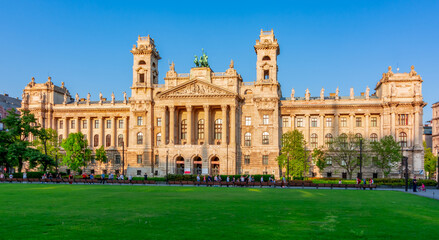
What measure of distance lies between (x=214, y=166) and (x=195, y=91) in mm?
16397

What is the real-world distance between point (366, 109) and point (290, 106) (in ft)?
53.6

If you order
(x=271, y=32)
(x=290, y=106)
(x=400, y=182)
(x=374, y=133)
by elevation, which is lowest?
(x=400, y=182)

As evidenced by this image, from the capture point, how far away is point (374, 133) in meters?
87.4

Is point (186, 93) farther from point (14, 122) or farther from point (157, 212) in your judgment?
point (157, 212)

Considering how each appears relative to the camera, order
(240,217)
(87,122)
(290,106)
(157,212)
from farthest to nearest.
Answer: (87,122)
(290,106)
(157,212)
(240,217)

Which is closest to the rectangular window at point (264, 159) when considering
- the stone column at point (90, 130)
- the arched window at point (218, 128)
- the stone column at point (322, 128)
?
the arched window at point (218, 128)

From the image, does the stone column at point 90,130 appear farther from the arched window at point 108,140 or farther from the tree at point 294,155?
the tree at point 294,155

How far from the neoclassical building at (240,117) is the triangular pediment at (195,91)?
21cm

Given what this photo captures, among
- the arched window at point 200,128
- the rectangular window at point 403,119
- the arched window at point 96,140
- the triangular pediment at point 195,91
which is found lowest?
the arched window at point 96,140

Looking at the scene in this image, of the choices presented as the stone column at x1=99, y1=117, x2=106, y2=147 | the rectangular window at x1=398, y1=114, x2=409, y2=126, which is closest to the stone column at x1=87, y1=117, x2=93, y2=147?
the stone column at x1=99, y1=117, x2=106, y2=147

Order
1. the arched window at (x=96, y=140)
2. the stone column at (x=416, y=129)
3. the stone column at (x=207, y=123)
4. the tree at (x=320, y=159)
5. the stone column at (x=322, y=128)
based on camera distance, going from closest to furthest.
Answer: the tree at (x=320, y=159) < the stone column at (x=416, y=129) < the stone column at (x=207, y=123) < the stone column at (x=322, y=128) < the arched window at (x=96, y=140)

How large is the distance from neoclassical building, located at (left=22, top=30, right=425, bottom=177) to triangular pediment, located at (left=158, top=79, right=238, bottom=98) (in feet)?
0.68

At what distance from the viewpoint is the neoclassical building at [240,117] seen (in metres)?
83.3

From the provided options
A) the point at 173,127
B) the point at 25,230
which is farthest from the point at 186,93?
the point at 25,230
